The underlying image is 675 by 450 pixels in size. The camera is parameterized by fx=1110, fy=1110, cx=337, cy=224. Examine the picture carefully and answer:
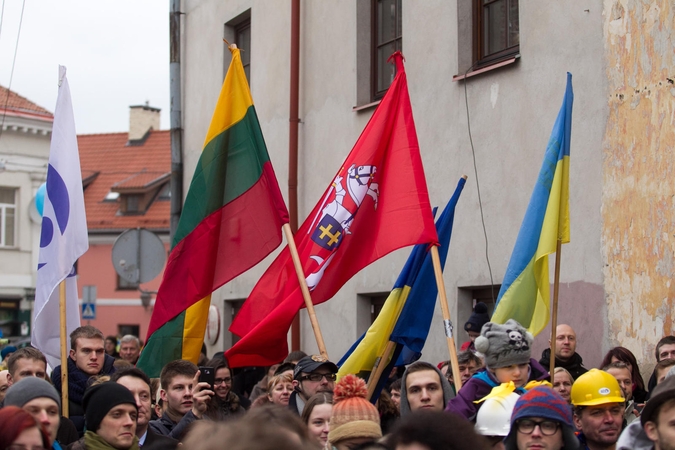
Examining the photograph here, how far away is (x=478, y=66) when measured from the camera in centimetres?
1130

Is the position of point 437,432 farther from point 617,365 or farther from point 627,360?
point 627,360

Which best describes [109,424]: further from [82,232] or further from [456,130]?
[456,130]

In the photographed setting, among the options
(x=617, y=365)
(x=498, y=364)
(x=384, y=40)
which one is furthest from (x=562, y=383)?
(x=384, y=40)

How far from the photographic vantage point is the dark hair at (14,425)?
430cm

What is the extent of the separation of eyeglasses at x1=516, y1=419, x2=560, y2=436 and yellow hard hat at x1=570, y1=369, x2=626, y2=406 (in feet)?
2.69

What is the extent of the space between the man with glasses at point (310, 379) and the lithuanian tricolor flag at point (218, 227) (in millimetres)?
1350

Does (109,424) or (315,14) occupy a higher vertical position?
(315,14)

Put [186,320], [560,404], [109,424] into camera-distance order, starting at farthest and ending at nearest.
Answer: [186,320] → [109,424] → [560,404]

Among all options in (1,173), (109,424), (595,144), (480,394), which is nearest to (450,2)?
(595,144)

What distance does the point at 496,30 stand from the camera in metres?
11.2

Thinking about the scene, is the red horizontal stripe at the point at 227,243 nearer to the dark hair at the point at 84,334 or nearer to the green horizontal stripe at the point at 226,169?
the green horizontal stripe at the point at 226,169

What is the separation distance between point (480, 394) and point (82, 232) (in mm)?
3994

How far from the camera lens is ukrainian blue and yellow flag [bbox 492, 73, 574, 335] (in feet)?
24.9

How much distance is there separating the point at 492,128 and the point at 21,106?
102 feet
